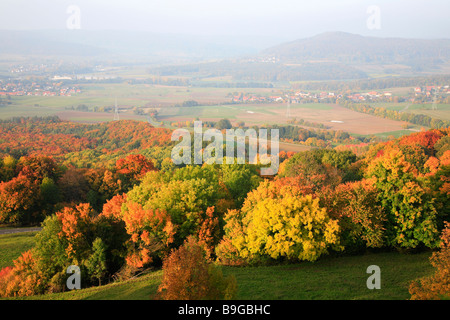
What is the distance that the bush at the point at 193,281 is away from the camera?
48.7 ft

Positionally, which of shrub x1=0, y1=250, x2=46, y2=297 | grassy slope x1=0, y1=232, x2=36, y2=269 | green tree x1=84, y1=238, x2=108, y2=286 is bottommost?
grassy slope x1=0, y1=232, x2=36, y2=269

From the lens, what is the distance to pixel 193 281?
15.0m

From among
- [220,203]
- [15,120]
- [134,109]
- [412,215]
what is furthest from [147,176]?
[134,109]

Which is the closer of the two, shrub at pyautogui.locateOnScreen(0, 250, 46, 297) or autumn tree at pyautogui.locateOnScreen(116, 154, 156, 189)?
shrub at pyautogui.locateOnScreen(0, 250, 46, 297)

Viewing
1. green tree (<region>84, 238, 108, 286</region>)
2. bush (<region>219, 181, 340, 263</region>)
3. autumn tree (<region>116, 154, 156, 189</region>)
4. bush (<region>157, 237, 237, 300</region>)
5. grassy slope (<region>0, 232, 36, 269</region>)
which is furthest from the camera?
autumn tree (<region>116, 154, 156, 189</region>)

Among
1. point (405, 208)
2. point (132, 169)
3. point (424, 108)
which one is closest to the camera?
point (405, 208)

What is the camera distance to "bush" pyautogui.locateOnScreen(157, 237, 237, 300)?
1484 cm

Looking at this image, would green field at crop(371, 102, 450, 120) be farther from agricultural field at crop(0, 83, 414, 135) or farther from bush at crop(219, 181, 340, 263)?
bush at crop(219, 181, 340, 263)

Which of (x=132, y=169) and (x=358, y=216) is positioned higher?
(x=358, y=216)

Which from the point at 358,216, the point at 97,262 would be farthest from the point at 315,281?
the point at 97,262

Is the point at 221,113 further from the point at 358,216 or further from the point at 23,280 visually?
the point at 23,280

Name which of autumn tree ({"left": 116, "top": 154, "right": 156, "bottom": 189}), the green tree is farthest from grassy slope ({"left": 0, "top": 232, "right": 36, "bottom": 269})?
autumn tree ({"left": 116, "top": 154, "right": 156, "bottom": 189})

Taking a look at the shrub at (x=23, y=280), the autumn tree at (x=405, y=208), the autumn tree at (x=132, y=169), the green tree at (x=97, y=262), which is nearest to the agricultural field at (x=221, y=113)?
the autumn tree at (x=132, y=169)
